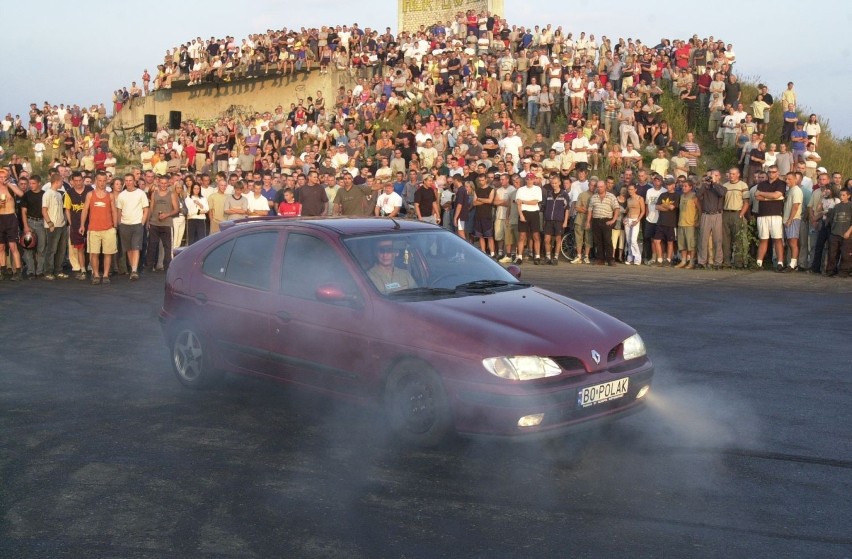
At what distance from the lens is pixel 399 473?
20.4 ft

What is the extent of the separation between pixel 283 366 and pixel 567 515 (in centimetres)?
297

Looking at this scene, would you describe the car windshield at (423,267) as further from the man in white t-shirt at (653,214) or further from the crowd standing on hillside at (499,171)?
the man in white t-shirt at (653,214)

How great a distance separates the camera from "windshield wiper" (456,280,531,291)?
24.3 ft

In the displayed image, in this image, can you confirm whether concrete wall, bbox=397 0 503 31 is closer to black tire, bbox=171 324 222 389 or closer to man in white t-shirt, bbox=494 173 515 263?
man in white t-shirt, bbox=494 173 515 263

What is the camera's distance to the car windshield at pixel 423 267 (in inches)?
287

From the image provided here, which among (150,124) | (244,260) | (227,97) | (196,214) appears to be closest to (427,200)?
(196,214)

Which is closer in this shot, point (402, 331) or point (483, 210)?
point (402, 331)

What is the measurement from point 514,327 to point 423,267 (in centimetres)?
123

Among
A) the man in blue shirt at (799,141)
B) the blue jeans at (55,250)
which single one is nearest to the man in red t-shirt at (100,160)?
the blue jeans at (55,250)

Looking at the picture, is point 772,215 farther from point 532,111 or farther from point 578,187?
point 532,111

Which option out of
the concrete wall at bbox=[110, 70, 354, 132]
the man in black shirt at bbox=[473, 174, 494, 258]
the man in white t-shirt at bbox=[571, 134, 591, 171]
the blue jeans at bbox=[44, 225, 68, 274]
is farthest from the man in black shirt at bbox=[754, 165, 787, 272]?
the concrete wall at bbox=[110, 70, 354, 132]

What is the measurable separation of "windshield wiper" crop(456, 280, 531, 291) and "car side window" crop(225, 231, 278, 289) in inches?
63.0

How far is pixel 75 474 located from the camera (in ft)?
20.4

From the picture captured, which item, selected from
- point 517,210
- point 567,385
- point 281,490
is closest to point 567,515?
point 567,385
